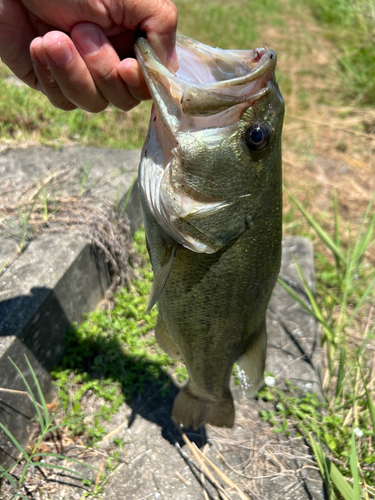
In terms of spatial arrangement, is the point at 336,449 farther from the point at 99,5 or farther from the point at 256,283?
→ the point at 99,5

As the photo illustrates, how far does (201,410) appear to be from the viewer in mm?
2139

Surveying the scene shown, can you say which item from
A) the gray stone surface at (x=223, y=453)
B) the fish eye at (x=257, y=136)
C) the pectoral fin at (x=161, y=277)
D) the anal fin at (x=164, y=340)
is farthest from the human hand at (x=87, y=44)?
the gray stone surface at (x=223, y=453)

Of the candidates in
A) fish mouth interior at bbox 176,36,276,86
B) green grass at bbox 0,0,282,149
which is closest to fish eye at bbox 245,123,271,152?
fish mouth interior at bbox 176,36,276,86

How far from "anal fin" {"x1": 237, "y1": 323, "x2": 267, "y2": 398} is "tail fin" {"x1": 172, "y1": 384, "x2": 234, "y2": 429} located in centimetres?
19

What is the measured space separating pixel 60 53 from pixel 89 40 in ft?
0.40

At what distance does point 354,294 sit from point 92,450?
8.70 feet

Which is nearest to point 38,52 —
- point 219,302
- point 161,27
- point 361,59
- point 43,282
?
point 161,27

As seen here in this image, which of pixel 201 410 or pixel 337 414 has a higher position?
pixel 201 410

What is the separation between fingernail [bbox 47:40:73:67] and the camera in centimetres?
142

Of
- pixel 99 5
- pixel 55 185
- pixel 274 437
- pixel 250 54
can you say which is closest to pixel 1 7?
pixel 99 5

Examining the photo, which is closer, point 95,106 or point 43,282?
point 95,106

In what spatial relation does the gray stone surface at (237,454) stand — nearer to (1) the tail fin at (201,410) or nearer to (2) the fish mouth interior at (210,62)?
(1) the tail fin at (201,410)

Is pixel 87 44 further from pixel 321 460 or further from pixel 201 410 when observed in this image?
pixel 321 460

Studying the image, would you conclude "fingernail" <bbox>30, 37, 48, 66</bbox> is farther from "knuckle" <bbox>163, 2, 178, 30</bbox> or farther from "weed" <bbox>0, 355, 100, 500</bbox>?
"weed" <bbox>0, 355, 100, 500</bbox>
